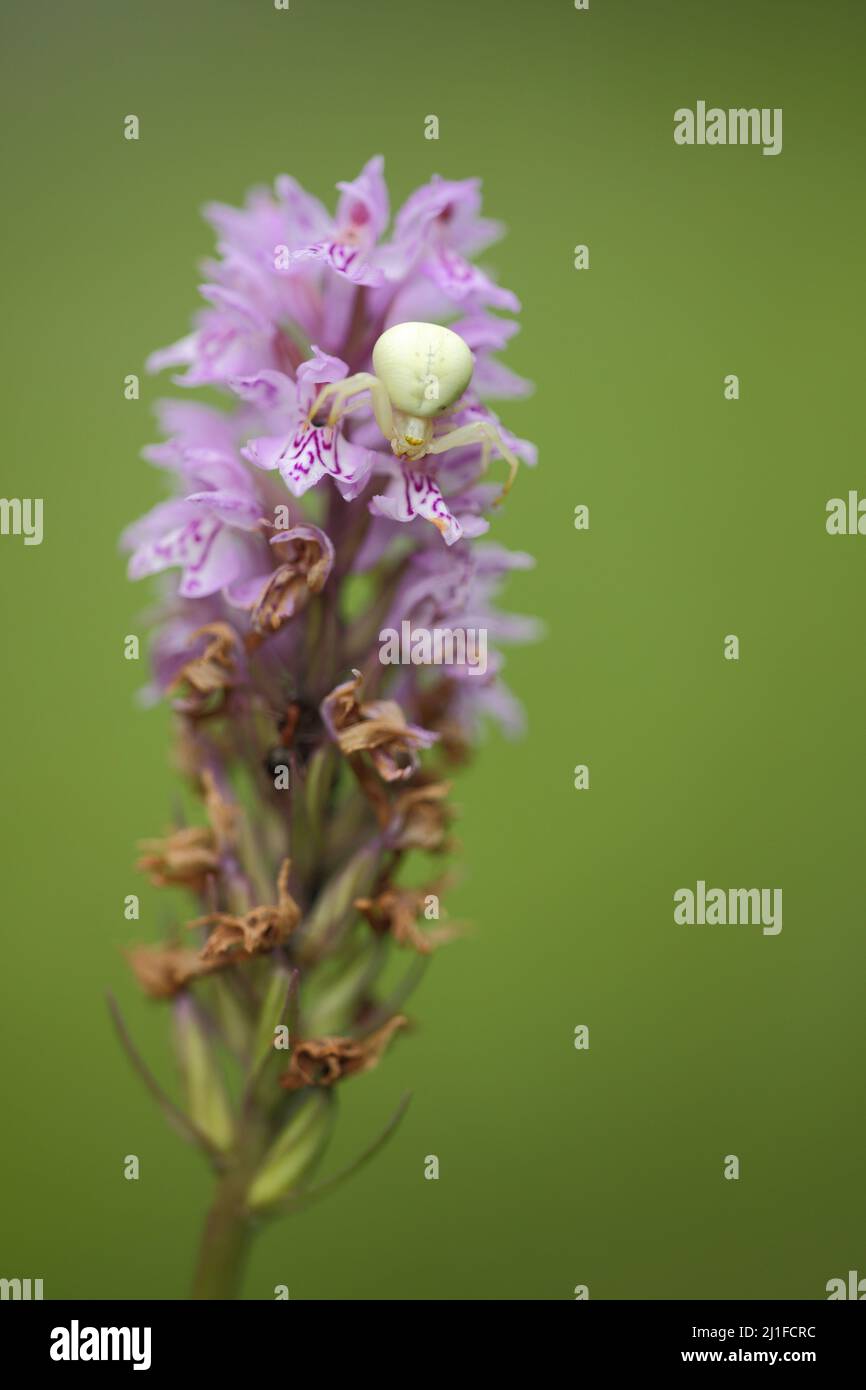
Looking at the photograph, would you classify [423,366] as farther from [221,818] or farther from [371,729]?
[221,818]

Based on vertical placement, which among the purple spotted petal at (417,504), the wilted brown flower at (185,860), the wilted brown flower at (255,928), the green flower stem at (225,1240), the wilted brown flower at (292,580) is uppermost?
the purple spotted petal at (417,504)

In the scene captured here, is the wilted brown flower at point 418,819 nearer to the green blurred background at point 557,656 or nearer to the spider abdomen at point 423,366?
the spider abdomen at point 423,366

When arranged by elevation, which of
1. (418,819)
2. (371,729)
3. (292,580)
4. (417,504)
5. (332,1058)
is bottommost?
(332,1058)

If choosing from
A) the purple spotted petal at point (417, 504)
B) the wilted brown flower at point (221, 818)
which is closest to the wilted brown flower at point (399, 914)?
the wilted brown flower at point (221, 818)

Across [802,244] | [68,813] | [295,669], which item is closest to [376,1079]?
[68,813]

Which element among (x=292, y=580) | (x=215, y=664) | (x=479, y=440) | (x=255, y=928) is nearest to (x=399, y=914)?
(x=255, y=928)

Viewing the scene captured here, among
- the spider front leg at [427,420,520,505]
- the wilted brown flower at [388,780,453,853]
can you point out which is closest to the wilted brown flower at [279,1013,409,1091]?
the wilted brown flower at [388,780,453,853]
